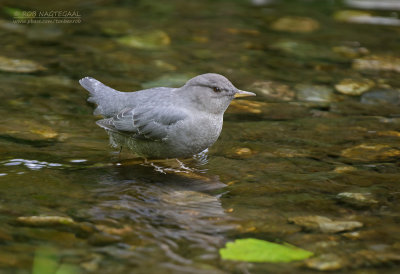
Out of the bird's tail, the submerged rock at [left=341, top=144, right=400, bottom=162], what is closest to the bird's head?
the bird's tail

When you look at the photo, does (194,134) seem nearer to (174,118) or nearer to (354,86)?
(174,118)

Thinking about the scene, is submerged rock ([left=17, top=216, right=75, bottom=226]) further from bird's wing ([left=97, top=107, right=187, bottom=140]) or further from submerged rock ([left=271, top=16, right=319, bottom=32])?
submerged rock ([left=271, top=16, right=319, bottom=32])

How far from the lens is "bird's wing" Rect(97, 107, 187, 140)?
4883 mm

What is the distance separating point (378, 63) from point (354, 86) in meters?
1.01

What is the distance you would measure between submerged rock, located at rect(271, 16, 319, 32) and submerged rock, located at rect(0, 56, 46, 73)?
4.12 metres

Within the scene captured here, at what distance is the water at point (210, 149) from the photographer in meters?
3.50

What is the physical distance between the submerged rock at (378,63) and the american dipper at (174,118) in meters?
3.35

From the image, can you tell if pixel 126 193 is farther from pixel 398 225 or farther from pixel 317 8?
pixel 317 8

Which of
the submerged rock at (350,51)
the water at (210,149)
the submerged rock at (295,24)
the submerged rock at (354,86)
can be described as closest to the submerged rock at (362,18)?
the water at (210,149)

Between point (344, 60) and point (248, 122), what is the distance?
271 cm

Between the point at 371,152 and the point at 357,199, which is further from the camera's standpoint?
the point at 371,152

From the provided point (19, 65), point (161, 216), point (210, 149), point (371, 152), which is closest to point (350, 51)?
point (371, 152)

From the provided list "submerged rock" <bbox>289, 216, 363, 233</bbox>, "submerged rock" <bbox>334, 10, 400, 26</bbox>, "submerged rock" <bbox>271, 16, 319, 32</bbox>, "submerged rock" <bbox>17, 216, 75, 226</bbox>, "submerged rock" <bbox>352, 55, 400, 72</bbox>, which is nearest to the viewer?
"submerged rock" <bbox>17, 216, 75, 226</bbox>

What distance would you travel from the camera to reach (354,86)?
701 centimetres
